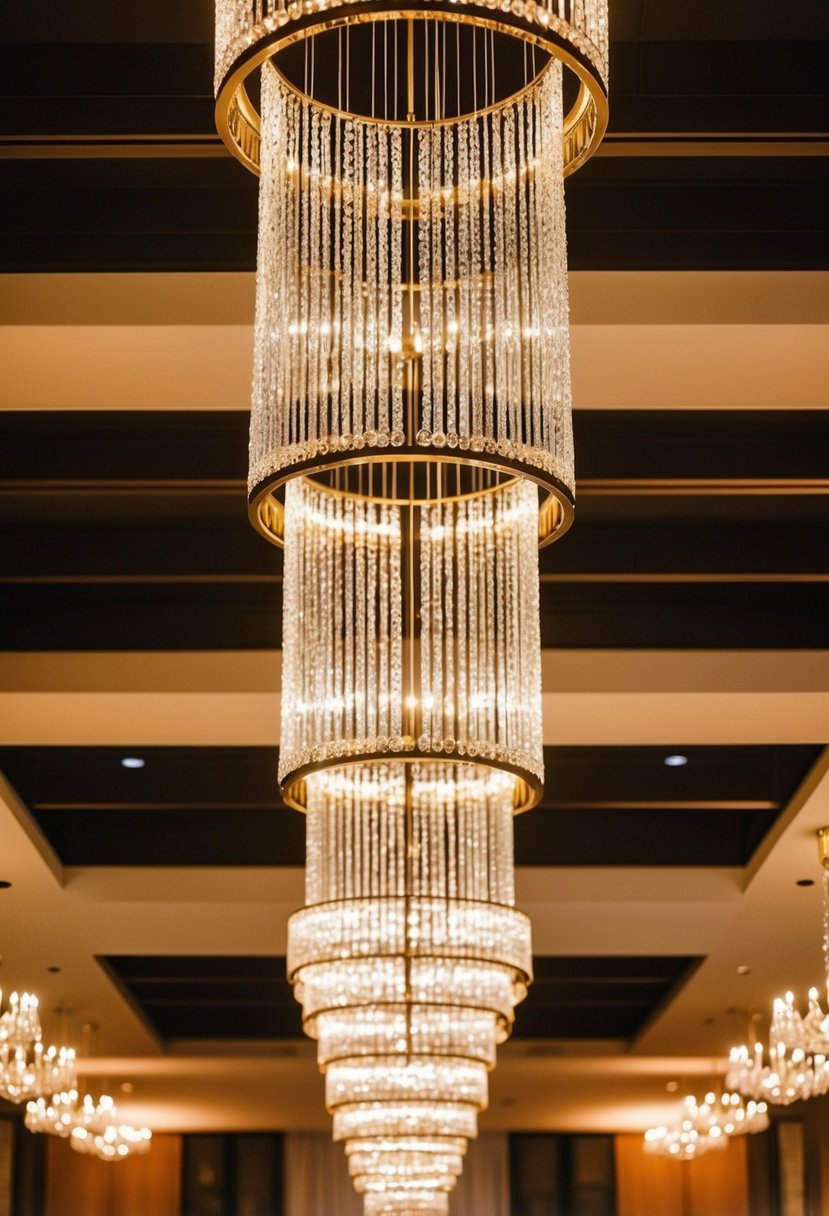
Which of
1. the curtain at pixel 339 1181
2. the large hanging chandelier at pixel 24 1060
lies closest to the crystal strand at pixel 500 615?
the large hanging chandelier at pixel 24 1060

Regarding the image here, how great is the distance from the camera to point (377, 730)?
160 inches

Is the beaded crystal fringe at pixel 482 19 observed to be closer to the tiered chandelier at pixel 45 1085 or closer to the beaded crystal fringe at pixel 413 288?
the beaded crystal fringe at pixel 413 288

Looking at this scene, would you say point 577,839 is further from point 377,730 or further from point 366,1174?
point 377,730

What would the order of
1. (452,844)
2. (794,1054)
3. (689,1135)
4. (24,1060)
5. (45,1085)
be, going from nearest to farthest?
(452,844), (24,1060), (794,1054), (45,1085), (689,1135)

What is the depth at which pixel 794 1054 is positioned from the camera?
449 inches

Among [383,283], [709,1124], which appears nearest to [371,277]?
[383,283]

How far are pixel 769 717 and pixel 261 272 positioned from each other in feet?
16.9

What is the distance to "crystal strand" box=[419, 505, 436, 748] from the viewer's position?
4062mm

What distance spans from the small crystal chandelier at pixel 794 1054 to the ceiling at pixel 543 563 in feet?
1.49

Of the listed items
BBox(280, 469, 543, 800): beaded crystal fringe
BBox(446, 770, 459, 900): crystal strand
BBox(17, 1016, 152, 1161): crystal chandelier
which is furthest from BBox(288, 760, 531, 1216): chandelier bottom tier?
BBox(17, 1016, 152, 1161): crystal chandelier

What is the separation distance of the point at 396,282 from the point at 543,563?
4.25 m

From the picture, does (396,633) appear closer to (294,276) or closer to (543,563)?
(294,276)

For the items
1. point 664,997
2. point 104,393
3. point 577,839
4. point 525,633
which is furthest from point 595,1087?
point 525,633

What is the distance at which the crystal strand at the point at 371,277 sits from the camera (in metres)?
3.39
